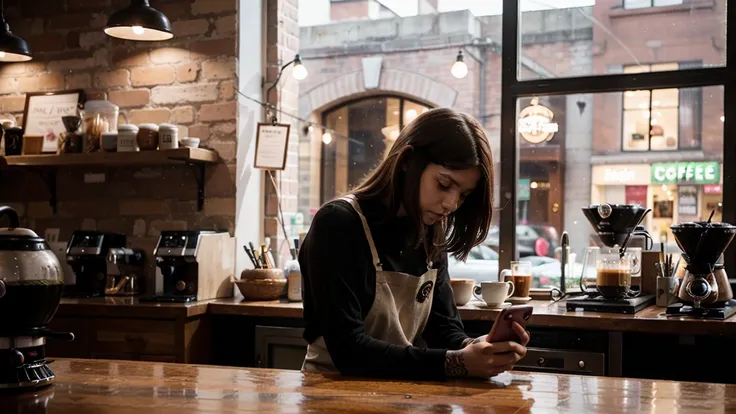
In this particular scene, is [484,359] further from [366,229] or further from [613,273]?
[613,273]

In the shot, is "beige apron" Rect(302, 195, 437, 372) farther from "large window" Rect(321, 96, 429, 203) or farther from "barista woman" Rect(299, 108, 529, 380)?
"large window" Rect(321, 96, 429, 203)

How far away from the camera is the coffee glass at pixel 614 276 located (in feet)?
10.7

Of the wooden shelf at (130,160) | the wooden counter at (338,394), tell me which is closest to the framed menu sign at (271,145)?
the wooden shelf at (130,160)

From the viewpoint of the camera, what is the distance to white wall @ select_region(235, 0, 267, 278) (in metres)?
4.16

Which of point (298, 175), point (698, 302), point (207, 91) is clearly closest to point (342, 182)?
point (298, 175)

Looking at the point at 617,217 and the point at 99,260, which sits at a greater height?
the point at 617,217

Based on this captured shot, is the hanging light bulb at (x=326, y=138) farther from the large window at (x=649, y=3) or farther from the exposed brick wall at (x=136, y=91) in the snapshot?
the large window at (x=649, y=3)

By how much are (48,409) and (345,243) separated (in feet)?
2.59

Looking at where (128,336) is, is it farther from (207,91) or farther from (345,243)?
(345,243)

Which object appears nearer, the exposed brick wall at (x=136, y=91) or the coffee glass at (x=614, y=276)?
the coffee glass at (x=614, y=276)

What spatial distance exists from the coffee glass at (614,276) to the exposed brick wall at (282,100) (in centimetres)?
173

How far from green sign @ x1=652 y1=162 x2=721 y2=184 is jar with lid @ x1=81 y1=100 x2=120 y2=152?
9.14 feet

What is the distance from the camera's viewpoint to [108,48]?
4402mm

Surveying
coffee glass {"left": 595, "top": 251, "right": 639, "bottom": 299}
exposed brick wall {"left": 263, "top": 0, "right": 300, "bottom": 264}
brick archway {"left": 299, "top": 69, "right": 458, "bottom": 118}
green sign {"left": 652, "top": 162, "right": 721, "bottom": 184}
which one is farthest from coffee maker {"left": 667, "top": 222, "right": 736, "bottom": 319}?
brick archway {"left": 299, "top": 69, "right": 458, "bottom": 118}
